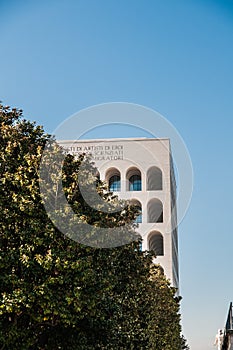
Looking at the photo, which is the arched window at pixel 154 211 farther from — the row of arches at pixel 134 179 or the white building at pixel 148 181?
the row of arches at pixel 134 179

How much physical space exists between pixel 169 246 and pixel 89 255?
42370 mm

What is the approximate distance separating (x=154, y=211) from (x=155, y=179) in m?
3.54

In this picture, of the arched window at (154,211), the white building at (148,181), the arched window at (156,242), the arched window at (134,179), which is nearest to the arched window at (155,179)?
the white building at (148,181)

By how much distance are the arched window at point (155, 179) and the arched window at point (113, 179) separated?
3.44 m

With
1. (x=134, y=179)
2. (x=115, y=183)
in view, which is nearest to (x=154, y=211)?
(x=134, y=179)

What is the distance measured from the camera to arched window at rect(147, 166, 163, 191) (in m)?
63.4

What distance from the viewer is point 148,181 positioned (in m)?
62.8

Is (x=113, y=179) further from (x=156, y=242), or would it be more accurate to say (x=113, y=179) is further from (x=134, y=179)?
(x=156, y=242)

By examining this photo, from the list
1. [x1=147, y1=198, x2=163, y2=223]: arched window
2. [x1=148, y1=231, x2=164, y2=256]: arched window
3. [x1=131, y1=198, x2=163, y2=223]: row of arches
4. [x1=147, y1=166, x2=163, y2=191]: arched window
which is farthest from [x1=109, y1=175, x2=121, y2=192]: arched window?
[x1=148, y1=231, x2=164, y2=256]: arched window

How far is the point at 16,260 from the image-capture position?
57.2ft

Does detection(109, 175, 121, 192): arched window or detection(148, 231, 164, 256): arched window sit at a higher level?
detection(109, 175, 121, 192): arched window

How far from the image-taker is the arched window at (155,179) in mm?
63406

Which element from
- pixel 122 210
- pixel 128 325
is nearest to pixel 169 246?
pixel 128 325

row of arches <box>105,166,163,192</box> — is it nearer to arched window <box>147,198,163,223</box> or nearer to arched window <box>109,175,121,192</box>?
arched window <box>109,175,121,192</box>
